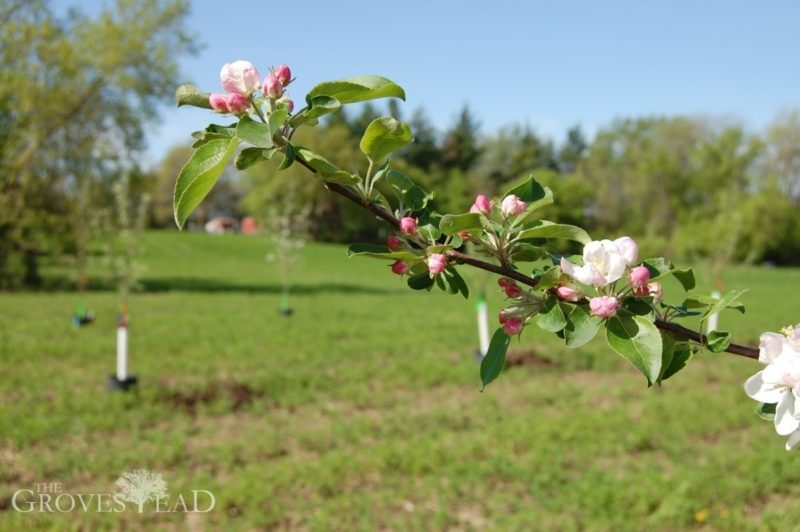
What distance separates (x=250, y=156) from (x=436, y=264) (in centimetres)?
21

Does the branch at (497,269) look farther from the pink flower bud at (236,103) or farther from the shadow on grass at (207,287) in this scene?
the shadow on grass at (207,287)

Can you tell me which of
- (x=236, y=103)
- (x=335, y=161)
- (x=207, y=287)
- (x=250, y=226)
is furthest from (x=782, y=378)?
(x=250, y=226)

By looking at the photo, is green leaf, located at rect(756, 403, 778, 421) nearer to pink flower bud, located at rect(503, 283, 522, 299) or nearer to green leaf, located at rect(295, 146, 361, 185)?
pink flower bud, located at rect(503, 283, 522, 299)

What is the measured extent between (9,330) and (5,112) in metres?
7.00

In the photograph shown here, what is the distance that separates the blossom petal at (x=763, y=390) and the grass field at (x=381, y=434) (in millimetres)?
3015

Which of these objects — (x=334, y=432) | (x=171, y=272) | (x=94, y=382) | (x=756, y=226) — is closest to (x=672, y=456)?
(x=334, y=432)

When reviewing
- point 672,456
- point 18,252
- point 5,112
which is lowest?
point 672,456

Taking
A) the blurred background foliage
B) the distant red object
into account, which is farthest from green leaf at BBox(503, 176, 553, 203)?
the distant red object

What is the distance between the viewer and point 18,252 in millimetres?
14719

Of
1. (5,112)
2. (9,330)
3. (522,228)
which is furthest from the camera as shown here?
(5,112)

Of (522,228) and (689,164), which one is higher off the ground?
(689,164)

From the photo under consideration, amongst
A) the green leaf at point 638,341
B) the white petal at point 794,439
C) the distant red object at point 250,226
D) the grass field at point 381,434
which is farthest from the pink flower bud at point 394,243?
the distant red object at point 250,226

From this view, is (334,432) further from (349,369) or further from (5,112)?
(5,112)

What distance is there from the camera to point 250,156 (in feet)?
2.22
